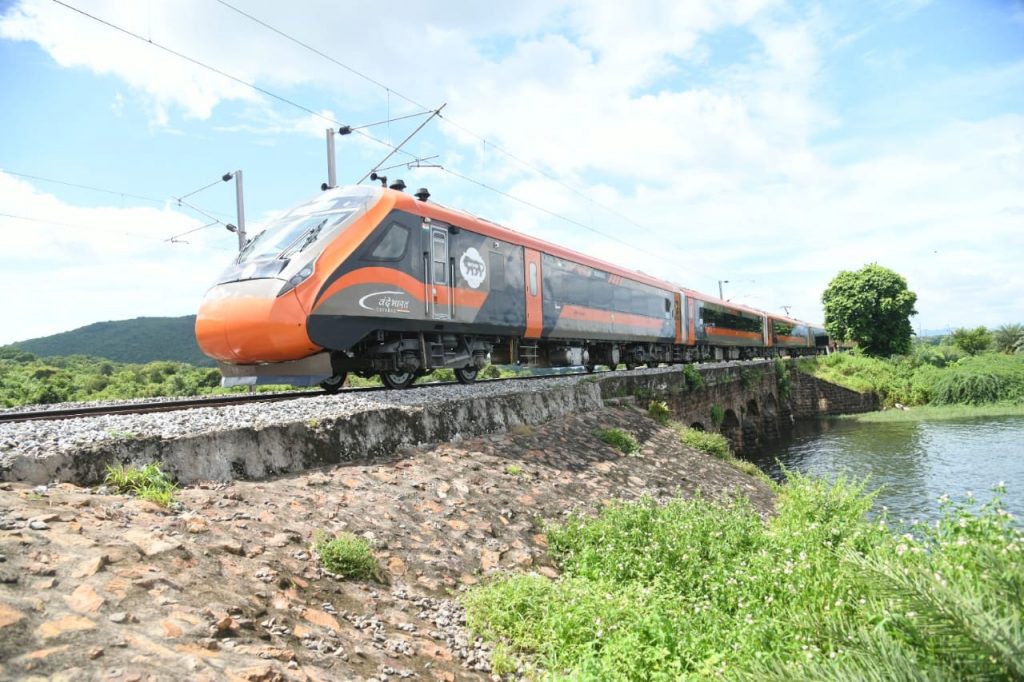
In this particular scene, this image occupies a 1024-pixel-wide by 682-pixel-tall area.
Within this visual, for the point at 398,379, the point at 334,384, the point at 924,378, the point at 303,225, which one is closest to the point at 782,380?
the point at 924,378

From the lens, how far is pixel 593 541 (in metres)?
5.64

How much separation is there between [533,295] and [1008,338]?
59818 mm

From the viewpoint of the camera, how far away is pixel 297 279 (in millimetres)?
7328

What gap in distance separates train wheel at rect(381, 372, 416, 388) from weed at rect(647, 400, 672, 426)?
217 inches

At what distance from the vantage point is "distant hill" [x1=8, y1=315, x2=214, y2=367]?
228 ft

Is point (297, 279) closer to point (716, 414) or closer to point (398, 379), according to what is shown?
point (398, 379)

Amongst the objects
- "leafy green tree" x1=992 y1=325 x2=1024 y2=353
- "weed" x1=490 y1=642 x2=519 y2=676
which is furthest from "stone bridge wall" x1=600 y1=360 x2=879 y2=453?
"leafy green tree" x1=992 y1=325 x2=1024 y2=353

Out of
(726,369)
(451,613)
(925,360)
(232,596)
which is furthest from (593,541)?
(925,360)

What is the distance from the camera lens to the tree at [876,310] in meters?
47.7

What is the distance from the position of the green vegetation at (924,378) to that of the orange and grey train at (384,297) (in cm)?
3105

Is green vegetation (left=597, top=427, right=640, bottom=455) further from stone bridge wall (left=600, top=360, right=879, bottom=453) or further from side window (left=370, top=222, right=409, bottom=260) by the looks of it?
side window (left=370, top=222, right=409, bottom=260)

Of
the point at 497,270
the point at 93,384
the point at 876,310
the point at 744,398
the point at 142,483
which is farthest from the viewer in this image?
the point at 876,310

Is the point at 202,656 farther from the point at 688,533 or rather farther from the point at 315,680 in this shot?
the point at 688,533

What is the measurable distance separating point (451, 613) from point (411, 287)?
17.8 feet
